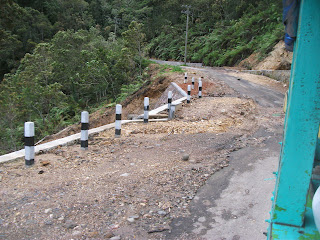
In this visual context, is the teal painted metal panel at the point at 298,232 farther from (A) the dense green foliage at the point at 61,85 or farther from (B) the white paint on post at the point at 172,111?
(A) the dense green foliage at the point at 61,85

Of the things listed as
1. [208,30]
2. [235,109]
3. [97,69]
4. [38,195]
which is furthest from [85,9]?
[38,195]

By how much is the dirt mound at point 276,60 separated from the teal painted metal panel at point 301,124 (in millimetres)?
21315

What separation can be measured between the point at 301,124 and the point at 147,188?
2817 millimetres

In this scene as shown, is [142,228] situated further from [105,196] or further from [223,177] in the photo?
[223,177]

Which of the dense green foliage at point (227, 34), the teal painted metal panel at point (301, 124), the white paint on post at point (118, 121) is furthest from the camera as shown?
the dense green foliage at point (227, 34)

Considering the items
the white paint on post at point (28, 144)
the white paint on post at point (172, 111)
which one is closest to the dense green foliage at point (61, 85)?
the white paint on post at point (172, 111)

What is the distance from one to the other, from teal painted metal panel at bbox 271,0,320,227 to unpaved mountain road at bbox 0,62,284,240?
4.77ft

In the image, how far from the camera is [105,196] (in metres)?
3.78

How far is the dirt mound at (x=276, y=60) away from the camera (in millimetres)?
21425

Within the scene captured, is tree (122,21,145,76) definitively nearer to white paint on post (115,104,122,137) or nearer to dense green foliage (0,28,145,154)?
dense green foliage (0,28,145,154)

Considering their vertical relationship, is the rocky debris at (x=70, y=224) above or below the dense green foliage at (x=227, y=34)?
below

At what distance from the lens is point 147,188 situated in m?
4.05

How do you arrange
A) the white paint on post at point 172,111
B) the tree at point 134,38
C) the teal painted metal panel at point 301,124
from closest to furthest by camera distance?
the teal painted metal panel at point 301,124 → the white paint on post at point 172,111 → the tree at point 134,38

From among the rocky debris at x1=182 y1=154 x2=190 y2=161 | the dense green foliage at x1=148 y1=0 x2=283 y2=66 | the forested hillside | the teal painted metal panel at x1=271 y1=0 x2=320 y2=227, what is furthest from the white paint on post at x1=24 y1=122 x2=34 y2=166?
the dense green foliage at x1=148 y1=0 x2=283 y2=66
